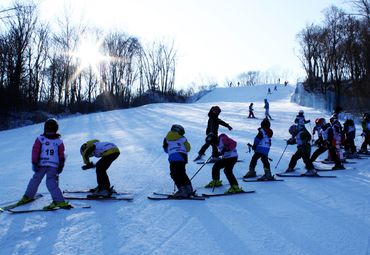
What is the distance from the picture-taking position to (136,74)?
2424 inches

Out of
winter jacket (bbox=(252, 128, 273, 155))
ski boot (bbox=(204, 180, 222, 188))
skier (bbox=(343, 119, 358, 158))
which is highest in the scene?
winter jacket (bbox=(252, 128, 273, 155))

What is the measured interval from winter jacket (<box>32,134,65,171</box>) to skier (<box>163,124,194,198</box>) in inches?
85.4

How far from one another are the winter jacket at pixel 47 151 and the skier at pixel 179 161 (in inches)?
85.4

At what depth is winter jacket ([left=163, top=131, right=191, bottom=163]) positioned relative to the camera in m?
7.86

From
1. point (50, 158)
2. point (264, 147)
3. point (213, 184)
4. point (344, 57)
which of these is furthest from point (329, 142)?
Answer: point (344, 57)

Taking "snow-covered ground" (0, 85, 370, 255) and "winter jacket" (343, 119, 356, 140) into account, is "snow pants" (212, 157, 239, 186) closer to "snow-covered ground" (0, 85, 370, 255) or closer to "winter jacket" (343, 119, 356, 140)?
"snow-covered ground" (0, 85, 370, 255)

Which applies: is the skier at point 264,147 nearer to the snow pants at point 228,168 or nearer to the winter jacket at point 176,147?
the snow pants at point 228,168

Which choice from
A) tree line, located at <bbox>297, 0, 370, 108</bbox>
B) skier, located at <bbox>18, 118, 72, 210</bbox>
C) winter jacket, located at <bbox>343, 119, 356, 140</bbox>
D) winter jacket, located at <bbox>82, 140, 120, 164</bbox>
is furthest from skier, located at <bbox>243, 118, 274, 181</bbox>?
tree line, located at <bbox>297, 0, 370, 108</bbox>

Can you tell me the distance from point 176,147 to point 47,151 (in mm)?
2464

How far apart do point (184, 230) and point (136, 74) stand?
57286 mm

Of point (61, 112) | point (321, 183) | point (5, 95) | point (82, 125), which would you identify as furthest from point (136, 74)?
point (321, 183)

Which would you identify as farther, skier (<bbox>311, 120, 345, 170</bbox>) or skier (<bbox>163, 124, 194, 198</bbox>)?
skier (<bbox>311, 120, 345, 170</bbox>)

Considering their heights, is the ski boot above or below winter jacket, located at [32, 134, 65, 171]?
below

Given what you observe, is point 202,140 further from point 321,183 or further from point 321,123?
point 321,183
